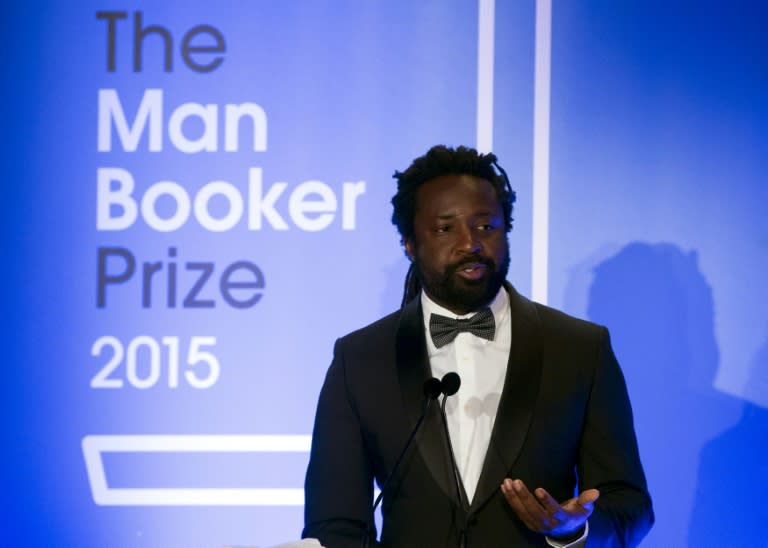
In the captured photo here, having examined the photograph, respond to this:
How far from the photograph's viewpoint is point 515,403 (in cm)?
261

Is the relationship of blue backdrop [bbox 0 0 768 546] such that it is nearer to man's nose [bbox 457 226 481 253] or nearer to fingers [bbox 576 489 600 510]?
man's nose [bbox 457 226 481 253]

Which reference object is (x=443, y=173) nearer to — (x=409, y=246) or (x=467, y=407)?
(x=409, y=246)

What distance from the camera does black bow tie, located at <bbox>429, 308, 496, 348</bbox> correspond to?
2.76 meters

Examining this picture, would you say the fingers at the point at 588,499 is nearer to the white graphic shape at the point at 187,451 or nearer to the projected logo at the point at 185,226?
the projected logo at the point at 185,226

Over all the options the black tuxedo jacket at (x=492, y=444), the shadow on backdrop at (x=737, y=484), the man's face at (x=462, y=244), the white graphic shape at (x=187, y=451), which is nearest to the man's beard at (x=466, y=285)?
the man's face at (x=462, y=244)

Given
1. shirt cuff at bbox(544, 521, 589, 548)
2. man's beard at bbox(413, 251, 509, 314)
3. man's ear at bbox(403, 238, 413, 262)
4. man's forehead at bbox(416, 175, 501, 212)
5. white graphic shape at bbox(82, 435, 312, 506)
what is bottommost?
white graphic shape at bbox(82, 435, 312, 506)

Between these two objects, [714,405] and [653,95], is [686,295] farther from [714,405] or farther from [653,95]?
[653,95]

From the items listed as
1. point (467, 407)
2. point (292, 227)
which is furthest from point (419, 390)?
point (292, 227)

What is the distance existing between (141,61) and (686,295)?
2.18 meters

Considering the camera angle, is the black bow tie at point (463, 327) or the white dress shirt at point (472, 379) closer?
the white dress shirt at point (472, 379)

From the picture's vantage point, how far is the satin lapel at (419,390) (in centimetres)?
258

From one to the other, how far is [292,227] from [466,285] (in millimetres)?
1242

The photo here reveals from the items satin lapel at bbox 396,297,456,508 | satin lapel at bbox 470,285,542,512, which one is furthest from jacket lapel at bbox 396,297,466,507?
satin lapel at bbox 470,285,542,512

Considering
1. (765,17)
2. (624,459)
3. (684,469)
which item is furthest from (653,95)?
(624,459)
